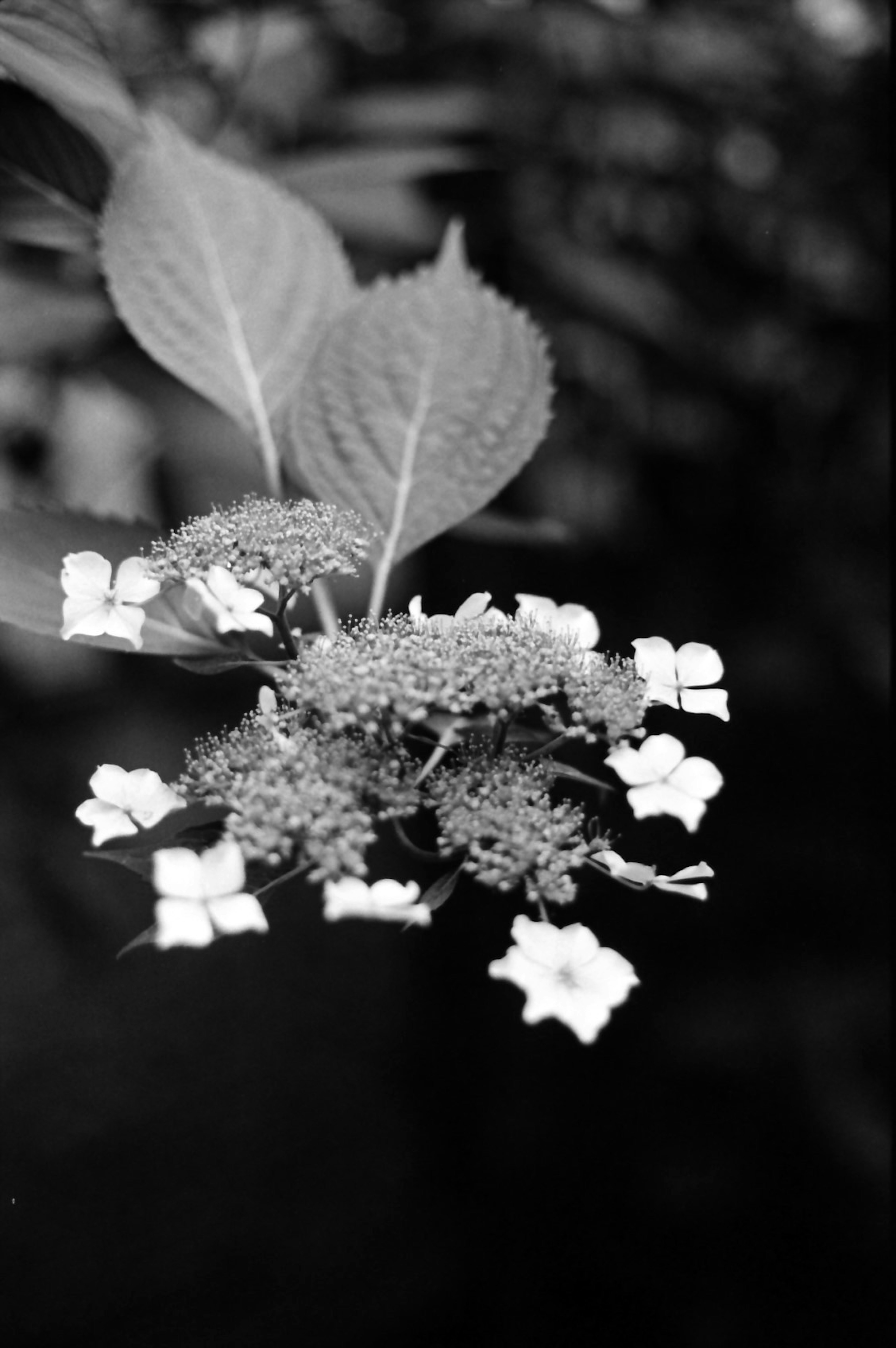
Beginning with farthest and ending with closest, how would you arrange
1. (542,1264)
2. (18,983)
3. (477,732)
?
(542,1264)
(18,983)
(477,732)

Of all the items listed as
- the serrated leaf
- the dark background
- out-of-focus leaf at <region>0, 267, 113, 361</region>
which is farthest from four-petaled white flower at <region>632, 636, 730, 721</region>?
out-of-focus leaf at <region>0, 267, 113, 361</region>

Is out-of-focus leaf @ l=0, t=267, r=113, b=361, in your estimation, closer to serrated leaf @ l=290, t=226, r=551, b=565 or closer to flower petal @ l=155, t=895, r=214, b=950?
serrated leaf @ l=290, t=226, r=551, b=565

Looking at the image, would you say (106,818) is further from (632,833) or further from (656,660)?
(632,833)

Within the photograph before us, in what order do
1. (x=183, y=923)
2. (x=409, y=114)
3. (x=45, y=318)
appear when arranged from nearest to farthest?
(x=183, y=923) → (x=45, y=318) → (x=409, y=114)

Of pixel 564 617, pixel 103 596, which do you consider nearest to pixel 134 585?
pixel 103 596

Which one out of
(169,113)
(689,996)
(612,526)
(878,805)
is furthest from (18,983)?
(878,805)

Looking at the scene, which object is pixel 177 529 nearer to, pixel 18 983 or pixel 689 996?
pixel 18 983
